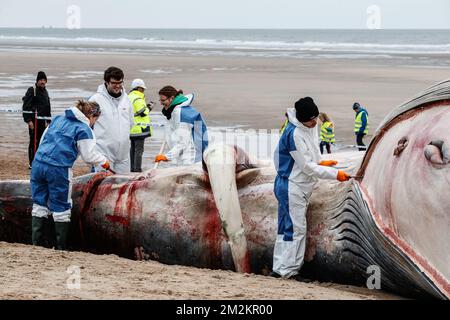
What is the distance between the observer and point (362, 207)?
24.3 ft

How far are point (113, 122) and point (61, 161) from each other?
1.59 meters

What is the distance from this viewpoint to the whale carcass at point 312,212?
658 centimetres

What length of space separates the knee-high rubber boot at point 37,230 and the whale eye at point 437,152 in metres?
4.43

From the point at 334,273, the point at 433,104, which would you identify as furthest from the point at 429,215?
the point at 334,273

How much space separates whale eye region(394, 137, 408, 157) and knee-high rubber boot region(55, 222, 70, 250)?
3.77 m

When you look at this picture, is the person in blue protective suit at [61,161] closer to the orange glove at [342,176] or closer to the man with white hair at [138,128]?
the orange glove at [342,176]

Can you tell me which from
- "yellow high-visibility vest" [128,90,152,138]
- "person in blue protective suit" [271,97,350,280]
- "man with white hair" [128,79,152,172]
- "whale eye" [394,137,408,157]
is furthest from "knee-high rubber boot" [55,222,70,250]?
"yellow high-visibility vest" [128,90,152,138]

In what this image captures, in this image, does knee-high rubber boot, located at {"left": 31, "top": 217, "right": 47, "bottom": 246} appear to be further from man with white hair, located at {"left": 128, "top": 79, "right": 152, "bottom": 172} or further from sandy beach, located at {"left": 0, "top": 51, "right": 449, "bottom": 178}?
sandy beach, located at {"left": 0, "top": 51, "right": 449, "bottom": 178}

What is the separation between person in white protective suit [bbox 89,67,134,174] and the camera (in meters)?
10.3

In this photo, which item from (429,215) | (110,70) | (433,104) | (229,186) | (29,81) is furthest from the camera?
(29,81)

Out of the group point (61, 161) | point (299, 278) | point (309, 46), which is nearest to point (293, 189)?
point (299, 278)

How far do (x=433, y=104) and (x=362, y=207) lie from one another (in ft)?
3.72

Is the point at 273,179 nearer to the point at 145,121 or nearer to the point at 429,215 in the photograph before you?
the point at 429,215

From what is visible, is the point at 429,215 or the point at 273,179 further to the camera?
the point at 273,179
